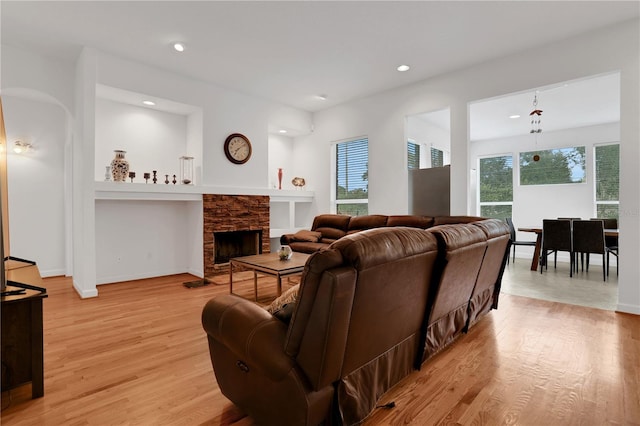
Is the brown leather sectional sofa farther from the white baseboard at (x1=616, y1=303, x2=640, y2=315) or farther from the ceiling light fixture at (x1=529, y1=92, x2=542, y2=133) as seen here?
the ceiling light fixture at (x1=529, y1=92, x2=542, y2=133)

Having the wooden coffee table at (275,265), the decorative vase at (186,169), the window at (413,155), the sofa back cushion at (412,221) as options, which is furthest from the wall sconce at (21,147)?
the window at (413,155)

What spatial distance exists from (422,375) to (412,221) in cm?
286

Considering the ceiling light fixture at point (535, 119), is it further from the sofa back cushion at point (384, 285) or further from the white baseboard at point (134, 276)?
the white baseboard at point (134, 276)

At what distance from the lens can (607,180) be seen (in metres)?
6.47

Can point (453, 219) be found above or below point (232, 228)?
above

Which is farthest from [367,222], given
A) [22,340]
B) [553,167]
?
[553,167]

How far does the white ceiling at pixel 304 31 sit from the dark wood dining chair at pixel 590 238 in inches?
109

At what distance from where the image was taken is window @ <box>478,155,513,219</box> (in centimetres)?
779

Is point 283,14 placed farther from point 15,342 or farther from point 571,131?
point 571,131

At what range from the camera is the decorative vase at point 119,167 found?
445 cm

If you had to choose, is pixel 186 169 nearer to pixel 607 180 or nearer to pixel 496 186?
pixel 496 186

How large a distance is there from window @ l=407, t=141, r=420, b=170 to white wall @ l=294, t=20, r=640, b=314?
0.75m

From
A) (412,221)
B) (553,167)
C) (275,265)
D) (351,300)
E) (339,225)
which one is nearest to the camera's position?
(351,300)

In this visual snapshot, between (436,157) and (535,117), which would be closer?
(535,117)
